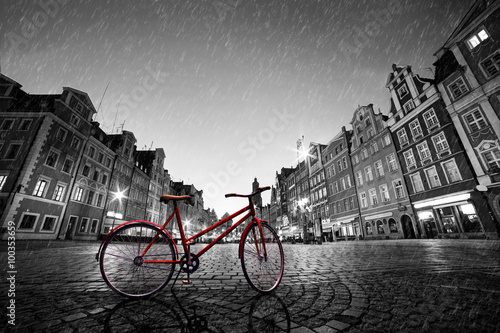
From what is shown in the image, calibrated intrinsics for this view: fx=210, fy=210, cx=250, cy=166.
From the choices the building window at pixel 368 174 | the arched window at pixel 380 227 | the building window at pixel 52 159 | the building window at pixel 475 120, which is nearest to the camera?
the building window at pixel 475 120

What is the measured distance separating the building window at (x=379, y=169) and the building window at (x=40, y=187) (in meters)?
36.7

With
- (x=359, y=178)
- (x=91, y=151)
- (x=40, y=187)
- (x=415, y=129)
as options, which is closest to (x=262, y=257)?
(x=40, y=187)

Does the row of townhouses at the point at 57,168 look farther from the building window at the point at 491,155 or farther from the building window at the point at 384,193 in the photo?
the building window at the point at 491,155

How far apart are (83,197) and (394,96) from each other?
126 ft

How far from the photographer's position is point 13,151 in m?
19.2

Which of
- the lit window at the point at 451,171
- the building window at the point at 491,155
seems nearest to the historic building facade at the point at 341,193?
the lit window at the point at 451,171

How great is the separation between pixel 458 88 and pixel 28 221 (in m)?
39.6

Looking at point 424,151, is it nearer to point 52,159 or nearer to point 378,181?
point 378,181

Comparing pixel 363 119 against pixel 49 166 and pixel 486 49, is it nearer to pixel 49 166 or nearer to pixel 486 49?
pixel 486 49

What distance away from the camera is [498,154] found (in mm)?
15969

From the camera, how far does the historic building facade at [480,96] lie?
16109 mm

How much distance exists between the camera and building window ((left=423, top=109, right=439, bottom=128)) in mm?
20600

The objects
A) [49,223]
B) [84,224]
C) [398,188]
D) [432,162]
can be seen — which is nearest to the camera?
[49,223]

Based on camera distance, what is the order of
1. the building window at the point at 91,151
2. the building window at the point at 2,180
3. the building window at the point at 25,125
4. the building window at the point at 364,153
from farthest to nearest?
the building window at the point at 364,153 → the building window at the point at 91,151 → the building window at the point at 25,125 → the building window at the point at 2,180
